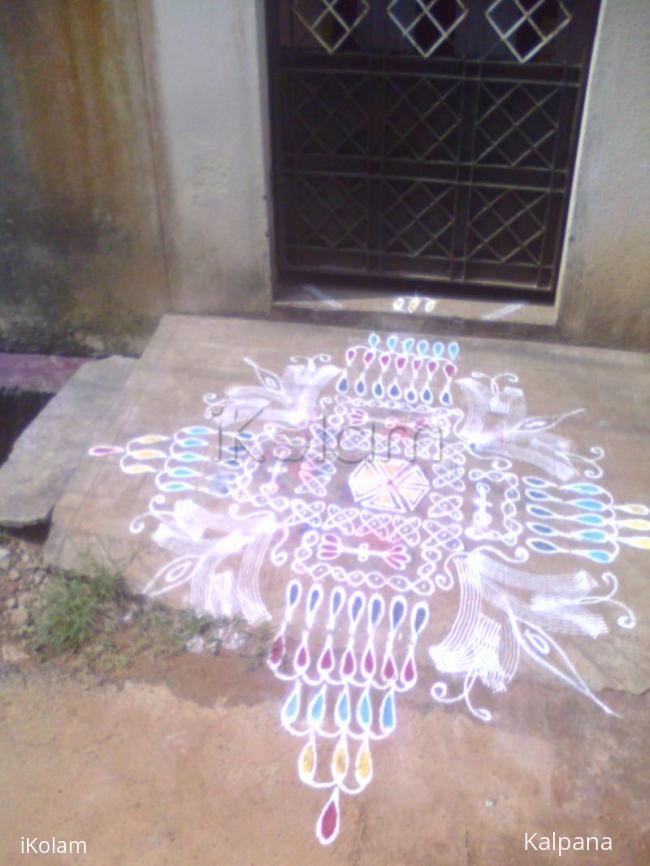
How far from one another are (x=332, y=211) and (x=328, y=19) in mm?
895

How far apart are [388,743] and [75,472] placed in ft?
5.79

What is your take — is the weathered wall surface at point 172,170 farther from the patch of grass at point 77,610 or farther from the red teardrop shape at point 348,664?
the red teardrop shape at point 348,664

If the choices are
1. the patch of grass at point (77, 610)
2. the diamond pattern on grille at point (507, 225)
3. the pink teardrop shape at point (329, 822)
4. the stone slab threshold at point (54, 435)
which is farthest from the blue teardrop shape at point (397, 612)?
the diamond pattern on grille at point (507, 225)

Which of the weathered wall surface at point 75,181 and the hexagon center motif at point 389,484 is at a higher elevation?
the weathered wall surface at point 75,181

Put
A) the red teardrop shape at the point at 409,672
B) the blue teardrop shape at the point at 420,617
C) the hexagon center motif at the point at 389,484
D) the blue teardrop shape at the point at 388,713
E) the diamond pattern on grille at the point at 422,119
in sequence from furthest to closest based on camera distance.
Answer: the diamond pattern on grille at the point at 422,119, the hexagon center motif at the point at 389,484, the blue teardrop shape at the point at 420,617, the red teardrop shape at the point at 409,672, the blue teardrop shape at the point at 388,713

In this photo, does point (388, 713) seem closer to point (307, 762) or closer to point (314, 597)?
point (307, 762)

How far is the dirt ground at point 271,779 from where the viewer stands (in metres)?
2.41

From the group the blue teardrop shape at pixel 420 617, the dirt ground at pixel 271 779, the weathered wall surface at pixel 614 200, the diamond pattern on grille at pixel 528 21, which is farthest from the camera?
the diamond pattern on grille at pixel 528 21

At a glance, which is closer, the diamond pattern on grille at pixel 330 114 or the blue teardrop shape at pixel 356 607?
the blue teardrop shape at pixel 356 607

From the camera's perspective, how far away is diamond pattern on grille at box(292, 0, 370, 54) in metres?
3.91

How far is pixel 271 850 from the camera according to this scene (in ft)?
7.88

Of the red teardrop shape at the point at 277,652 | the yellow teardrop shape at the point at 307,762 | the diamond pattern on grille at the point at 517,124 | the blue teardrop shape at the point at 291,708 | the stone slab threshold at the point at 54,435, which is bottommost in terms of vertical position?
the yellow teardrop shape at the point at 307,762

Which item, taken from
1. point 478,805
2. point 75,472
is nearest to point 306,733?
point 478,805

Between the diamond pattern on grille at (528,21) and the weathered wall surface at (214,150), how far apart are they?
109cm
